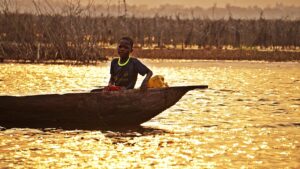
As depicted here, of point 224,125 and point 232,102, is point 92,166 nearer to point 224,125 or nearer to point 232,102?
point 224,125

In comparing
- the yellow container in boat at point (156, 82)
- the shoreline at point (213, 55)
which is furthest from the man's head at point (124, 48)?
the shoreline at point (213, 55)

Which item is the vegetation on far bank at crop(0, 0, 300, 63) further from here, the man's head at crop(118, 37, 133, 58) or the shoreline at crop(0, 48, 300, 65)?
the man's head at crop(118, 37, 133, 58)

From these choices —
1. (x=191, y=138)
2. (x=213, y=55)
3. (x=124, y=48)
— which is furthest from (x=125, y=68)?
(x=213, y=55)

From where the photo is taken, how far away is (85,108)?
1026cm

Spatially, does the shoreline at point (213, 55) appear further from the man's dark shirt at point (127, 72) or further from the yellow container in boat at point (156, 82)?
the yellow container in boat at point (156, 82)

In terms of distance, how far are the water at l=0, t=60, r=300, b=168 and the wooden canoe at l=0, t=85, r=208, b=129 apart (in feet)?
0.52

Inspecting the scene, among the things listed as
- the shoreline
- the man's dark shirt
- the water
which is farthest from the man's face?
the shoreline

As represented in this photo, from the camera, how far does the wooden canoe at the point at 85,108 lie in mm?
10070

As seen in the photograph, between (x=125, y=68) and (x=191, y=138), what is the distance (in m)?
1.38

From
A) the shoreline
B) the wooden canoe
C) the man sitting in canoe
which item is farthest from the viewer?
the shoreline

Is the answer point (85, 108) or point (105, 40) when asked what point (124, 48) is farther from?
point (105, 40)

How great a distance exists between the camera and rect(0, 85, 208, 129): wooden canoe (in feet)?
33.0

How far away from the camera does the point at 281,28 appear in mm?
34625

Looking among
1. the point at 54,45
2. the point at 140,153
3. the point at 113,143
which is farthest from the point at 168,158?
the point at 54,45
